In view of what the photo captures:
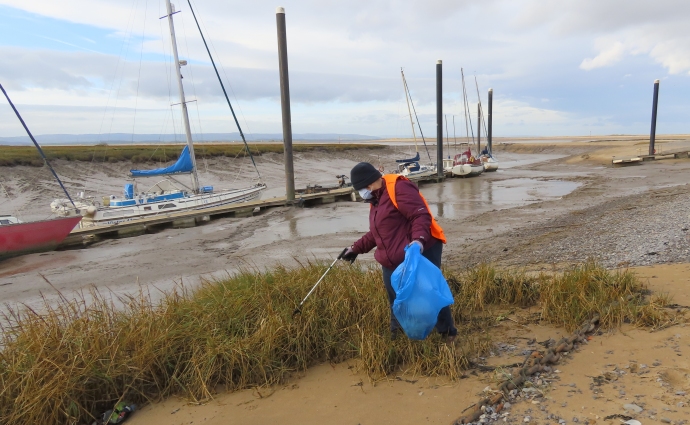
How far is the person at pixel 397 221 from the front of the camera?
143 inches

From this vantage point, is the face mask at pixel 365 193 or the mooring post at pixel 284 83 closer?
the face mask at pixel 365 193

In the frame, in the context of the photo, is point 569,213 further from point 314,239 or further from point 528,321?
point 528,321

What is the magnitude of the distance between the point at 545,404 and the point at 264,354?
2.26m

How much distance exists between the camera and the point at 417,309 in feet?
11.6

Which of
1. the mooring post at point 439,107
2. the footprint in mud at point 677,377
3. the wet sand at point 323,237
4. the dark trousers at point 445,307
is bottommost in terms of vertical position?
the wet sand at point 323,237

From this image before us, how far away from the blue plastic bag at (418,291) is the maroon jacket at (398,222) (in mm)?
179

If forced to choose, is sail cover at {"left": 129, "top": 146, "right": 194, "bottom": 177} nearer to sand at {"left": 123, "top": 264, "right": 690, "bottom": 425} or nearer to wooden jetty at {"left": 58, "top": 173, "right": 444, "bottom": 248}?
wooden jetty at {"left": 58, "top": 173, "right": 444, "bottom": 248}

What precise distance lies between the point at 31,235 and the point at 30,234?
1.7 inches

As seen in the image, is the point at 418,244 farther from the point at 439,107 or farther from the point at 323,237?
the point at 439,107

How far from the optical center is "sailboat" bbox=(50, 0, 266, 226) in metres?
16.4

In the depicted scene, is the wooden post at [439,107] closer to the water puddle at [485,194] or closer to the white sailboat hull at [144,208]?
the water puddle at [485,194]

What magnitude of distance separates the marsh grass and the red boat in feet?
30.3

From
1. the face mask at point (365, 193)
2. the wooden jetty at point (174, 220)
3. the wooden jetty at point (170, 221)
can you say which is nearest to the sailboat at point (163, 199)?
the wooden jetty at point (174, 220)

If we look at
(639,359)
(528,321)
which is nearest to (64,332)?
(528,321)
